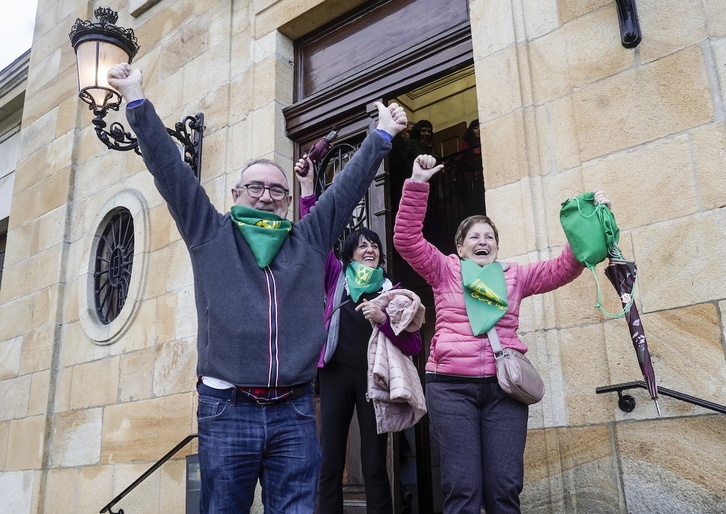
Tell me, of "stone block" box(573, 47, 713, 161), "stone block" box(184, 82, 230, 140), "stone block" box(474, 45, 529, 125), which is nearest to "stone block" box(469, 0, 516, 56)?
"stone block" box(474, 45, 529, 125)

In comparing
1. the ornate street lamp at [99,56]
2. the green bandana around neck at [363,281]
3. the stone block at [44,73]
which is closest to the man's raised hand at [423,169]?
the green bandana around neck at [363,281]

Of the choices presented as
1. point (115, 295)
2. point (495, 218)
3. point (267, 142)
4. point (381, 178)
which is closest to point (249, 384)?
point (495, 218)

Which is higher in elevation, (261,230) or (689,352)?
(261,230)

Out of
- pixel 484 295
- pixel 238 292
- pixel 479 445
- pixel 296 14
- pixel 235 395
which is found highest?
pixel 296 14

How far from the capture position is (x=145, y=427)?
5.64 m

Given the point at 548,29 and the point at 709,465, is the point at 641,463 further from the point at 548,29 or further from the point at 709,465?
the point at 548,29

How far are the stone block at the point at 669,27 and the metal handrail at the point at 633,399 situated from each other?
1.70 m

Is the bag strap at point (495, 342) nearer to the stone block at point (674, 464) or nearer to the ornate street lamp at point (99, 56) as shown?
the stone block at point (674, 464)

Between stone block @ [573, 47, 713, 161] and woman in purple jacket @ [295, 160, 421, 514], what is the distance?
4.41 feet

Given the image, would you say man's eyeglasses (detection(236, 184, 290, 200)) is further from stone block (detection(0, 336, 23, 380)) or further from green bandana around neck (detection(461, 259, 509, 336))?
stone block (detection(0, 336, 23, 380))

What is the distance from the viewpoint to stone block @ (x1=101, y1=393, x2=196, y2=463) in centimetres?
539

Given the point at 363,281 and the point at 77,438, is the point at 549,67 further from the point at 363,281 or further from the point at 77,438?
the point at 77,438

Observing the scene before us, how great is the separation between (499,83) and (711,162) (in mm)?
1373

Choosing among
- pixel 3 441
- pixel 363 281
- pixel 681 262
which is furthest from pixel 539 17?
pixel 3 441
